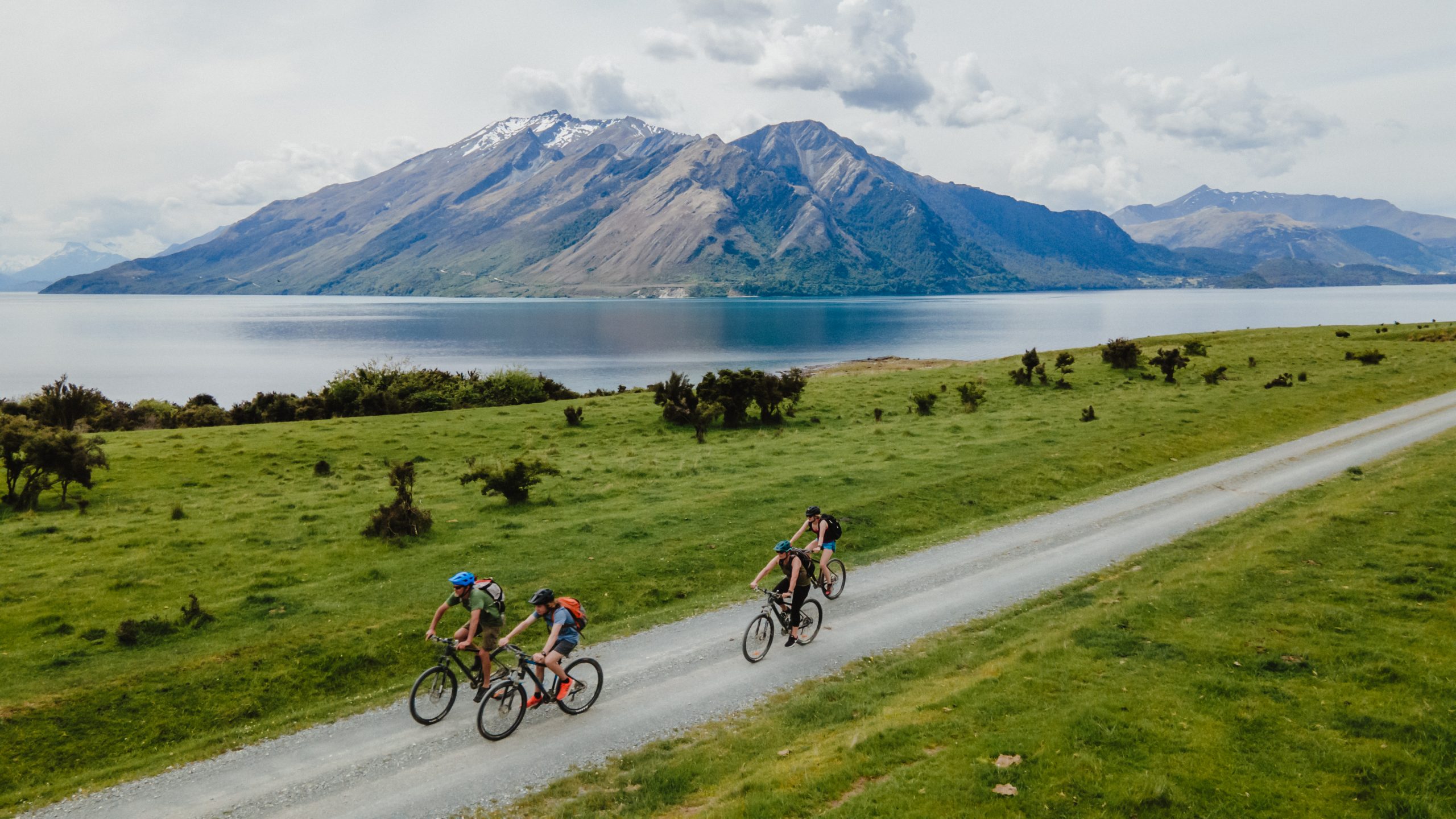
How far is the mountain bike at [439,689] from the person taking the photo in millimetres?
14492

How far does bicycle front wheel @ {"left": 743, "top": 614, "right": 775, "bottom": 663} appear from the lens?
16.9 metres

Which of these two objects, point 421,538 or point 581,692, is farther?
point 421,538

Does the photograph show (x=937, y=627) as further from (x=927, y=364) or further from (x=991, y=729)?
(x=927, y=364)

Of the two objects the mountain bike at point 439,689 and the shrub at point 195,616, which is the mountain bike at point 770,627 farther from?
Answer: the shrub at point 195,616

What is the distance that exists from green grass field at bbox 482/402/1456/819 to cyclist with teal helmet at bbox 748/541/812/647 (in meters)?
1.76

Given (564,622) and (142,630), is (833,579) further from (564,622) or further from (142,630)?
(142,630)

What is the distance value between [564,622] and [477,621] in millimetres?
1772

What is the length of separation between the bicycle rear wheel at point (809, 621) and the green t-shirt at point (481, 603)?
716cm

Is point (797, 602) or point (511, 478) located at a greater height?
point (511, 478)

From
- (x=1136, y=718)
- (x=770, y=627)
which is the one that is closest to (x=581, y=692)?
(x=770, y=627)

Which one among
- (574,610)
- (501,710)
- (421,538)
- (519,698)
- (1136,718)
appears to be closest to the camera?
(1136,718)

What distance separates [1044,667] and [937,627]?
4315mm

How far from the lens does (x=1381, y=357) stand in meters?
61.7

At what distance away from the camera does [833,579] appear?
2008cm
